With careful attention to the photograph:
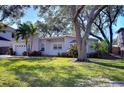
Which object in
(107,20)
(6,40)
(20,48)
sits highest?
(107,20)

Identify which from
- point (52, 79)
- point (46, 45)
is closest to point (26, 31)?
point (46, 45)

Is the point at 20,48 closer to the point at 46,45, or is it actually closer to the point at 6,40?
the point at 46,45

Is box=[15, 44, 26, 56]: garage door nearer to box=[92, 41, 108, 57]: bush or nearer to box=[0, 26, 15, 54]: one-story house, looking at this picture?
box=[0, 26, 15, 54]: one-story house

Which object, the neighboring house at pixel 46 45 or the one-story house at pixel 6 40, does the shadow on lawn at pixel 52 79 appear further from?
the one-story house at pixel 6 40

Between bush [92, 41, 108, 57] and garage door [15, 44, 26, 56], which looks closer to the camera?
bush [92, 41, 108, 57]

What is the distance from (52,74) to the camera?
26.0 ft

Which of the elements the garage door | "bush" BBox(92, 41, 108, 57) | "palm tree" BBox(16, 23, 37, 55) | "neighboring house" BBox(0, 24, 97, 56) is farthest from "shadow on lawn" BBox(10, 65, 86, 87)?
the garage door

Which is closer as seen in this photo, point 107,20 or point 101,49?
point 101,49

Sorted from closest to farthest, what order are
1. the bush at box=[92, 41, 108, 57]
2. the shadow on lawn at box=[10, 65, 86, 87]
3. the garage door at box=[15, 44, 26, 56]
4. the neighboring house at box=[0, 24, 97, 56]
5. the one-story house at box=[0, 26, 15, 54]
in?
the shadow on lawn at box=[10, 65, 86, 87], the bush at box=[92, 41, 108, 57], the neighboring house at box=[0, 24, 97, 56], the one-story house at box=[0, 26, 15, 54], the garage door at box=[15, 44, 26, 56]

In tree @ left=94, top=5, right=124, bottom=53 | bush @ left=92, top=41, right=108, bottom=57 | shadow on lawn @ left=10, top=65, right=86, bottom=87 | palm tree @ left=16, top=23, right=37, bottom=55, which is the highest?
tree @ left=94, top=5, right=124, bottom=53

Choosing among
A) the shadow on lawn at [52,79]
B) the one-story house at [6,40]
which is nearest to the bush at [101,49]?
the one-story house at [6,40]

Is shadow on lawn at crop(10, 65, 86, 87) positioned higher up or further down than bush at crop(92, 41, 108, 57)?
further down

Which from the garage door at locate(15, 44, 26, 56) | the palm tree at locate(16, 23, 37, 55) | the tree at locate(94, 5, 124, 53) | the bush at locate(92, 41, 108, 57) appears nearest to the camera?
the bush at locate(92, 41, 108, 57)
